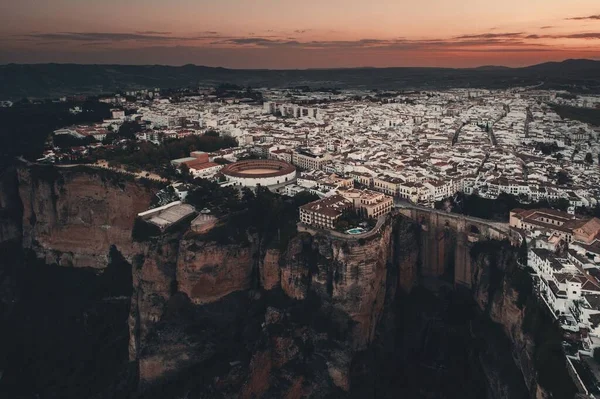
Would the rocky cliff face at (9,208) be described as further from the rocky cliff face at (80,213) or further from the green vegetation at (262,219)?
the green vegetation at (262,219)

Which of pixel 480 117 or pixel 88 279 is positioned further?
pixel 480 117

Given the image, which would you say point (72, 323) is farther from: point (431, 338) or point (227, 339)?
point (431, 338)

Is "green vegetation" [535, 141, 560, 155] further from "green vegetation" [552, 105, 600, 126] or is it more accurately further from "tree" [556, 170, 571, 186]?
"green vegetation" [552, 105, 600, 126]

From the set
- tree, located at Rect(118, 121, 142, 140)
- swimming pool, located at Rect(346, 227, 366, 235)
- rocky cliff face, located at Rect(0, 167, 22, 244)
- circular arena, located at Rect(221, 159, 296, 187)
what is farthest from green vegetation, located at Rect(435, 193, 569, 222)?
rocky cliff face, located at Rect(0, 167, 22, 244)

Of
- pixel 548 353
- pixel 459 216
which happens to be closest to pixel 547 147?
pixel 459 216

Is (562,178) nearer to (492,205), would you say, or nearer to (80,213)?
(492,205)

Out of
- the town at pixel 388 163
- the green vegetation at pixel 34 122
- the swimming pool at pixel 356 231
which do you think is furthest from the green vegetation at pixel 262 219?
the green vegetation at pixel 34 122

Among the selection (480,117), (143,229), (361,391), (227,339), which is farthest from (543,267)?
(480,117)
